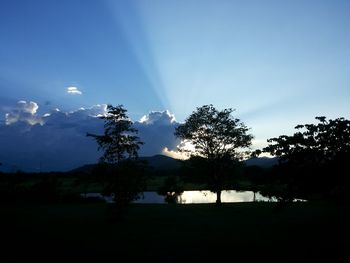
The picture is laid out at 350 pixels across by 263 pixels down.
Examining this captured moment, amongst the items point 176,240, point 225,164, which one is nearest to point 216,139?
point 225,164

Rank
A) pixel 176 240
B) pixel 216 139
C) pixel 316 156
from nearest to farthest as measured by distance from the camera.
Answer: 1. pixel 316 156
2. pixel 176 240
3. pixel 216 139

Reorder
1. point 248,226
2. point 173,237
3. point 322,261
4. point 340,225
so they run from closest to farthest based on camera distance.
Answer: point 322,261
point 173,237
point 340,225
point 248,226

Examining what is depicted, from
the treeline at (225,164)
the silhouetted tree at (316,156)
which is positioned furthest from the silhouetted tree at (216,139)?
the silhouetted tree at (316,156)

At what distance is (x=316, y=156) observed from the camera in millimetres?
20859

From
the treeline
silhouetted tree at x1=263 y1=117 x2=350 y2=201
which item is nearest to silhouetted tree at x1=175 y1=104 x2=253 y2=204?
the treeline

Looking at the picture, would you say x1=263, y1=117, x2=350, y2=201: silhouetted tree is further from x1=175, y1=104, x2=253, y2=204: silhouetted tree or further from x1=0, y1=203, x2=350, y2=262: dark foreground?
x1=175, y1=104, x2=253, y2=204: silhouetted tree

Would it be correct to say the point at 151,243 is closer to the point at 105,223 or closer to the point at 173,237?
the point at 173,237

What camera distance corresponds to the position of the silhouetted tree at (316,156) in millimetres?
20266

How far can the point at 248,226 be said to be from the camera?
31938 millimetres

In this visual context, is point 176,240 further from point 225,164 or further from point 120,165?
point 225,164

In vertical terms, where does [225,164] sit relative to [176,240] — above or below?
above

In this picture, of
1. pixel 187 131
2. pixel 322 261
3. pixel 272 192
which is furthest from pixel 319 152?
pixel 187 131

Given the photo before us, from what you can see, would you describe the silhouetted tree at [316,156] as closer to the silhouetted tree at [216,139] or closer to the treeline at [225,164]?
the treeline at [225,164]

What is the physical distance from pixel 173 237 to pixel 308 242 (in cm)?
997
